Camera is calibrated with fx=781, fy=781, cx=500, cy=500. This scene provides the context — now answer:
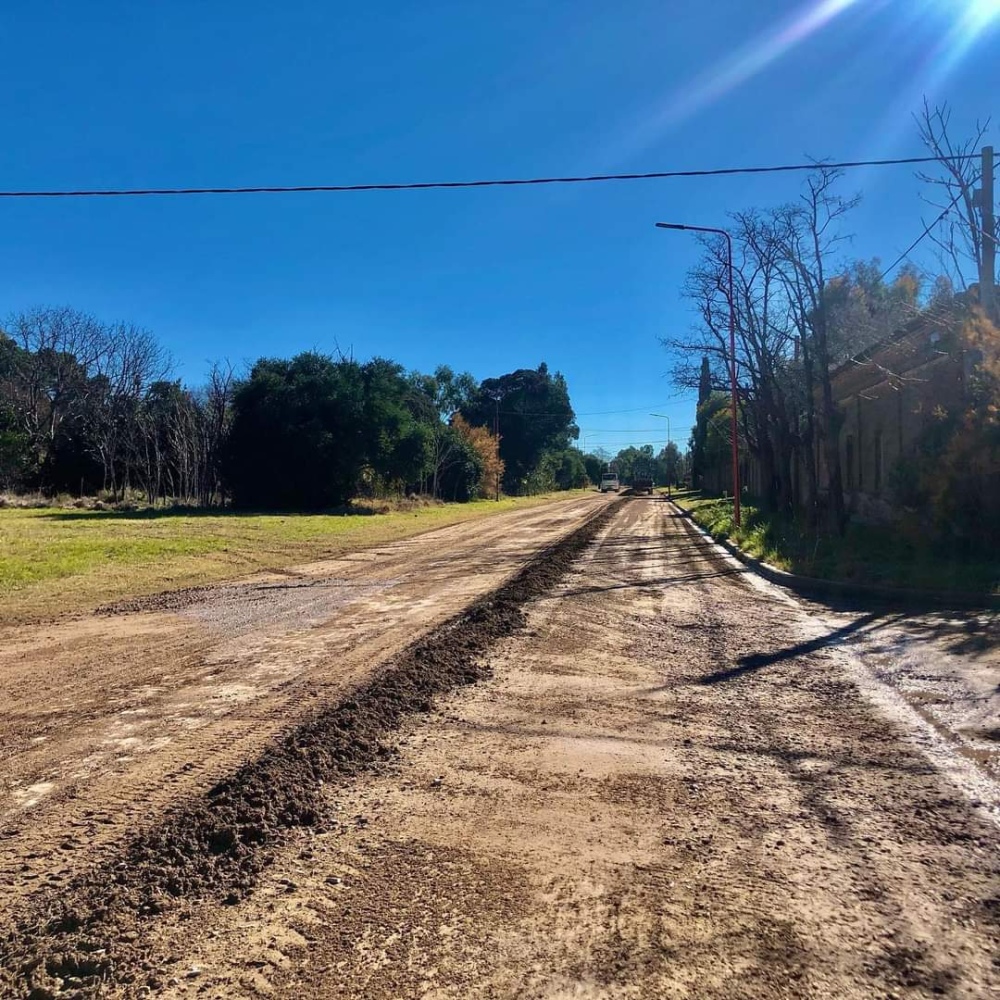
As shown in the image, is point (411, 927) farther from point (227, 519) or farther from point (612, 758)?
point (227, 519)

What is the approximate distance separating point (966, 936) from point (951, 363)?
47.6ft

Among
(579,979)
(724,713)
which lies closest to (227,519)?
(724,713)

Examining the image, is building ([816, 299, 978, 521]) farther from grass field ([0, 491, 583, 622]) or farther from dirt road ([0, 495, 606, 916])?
grass field ([0, 491, 583, 622])

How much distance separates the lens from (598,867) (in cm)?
355

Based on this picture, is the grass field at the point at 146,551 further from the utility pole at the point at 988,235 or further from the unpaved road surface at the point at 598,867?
the utility pole at the point at 988,235

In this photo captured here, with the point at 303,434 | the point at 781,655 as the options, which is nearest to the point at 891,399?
the point at 781,655

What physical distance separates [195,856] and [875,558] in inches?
521

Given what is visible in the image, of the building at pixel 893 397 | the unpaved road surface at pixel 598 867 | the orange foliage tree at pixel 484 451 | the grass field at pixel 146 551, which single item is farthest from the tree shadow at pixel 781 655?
the orange foliage tree at pixel 484 451

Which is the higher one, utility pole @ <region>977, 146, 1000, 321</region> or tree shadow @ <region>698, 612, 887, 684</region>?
utility pole @ <region>977, 146, 1000, 321</region>

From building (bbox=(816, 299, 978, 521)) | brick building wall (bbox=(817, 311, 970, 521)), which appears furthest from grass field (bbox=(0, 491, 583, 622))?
brick building wall (bbox=(817, 311, 970, 521))

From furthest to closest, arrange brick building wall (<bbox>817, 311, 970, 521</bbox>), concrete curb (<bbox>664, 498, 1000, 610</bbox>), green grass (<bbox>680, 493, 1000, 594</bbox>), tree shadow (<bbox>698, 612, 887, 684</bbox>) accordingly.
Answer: brick building wall (<bbox>817, 311, 970, 521</bbox>) → green grass (<bbox>680, 493, 1000, 594</bbox>) → concrete curb (<bbox>664, 498, 1000, 610</bbox>) → tree shadow (<bbox>698, 612, 887, 684</bbox>)

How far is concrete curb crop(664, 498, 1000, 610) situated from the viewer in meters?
10.5

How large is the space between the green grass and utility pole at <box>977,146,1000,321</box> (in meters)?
3.96

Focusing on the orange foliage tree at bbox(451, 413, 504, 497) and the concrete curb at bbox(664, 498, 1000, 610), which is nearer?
the concrete curb at bbox(664, 498, 1000, 610)
